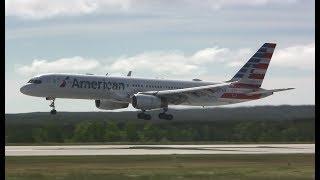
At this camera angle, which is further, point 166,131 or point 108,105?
point 166,131

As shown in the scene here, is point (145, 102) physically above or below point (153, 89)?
below

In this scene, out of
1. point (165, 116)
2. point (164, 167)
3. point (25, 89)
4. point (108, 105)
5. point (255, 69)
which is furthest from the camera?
point (255, 69)

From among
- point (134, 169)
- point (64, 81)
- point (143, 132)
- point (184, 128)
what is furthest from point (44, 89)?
point (134, 169)

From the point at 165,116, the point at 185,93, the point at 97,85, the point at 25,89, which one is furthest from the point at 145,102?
the point at 25,89

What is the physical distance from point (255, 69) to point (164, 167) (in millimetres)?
43574

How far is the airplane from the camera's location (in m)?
66.5

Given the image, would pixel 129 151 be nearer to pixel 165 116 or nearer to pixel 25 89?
pixel 25 89

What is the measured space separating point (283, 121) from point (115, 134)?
57.2 ft

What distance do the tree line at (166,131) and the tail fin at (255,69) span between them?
419 cm

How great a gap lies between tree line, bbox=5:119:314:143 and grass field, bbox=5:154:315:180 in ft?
85.1

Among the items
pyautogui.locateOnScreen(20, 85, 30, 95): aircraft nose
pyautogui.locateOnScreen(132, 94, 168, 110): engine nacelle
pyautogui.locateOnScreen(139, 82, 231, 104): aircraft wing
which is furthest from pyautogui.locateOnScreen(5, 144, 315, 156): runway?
pyautogui.locateOnScreen(139, 82, 231, 104): aircraft wing

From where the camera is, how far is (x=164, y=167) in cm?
3594

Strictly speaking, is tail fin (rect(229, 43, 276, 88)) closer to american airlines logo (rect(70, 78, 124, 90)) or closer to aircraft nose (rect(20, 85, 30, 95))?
american airlines logo (rect(70, 78, 124, 90))

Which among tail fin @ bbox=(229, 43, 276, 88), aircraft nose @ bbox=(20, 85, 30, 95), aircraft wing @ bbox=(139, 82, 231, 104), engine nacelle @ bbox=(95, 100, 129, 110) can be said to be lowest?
engine nacelle @ bbox=(95, 100, 129, 110)
